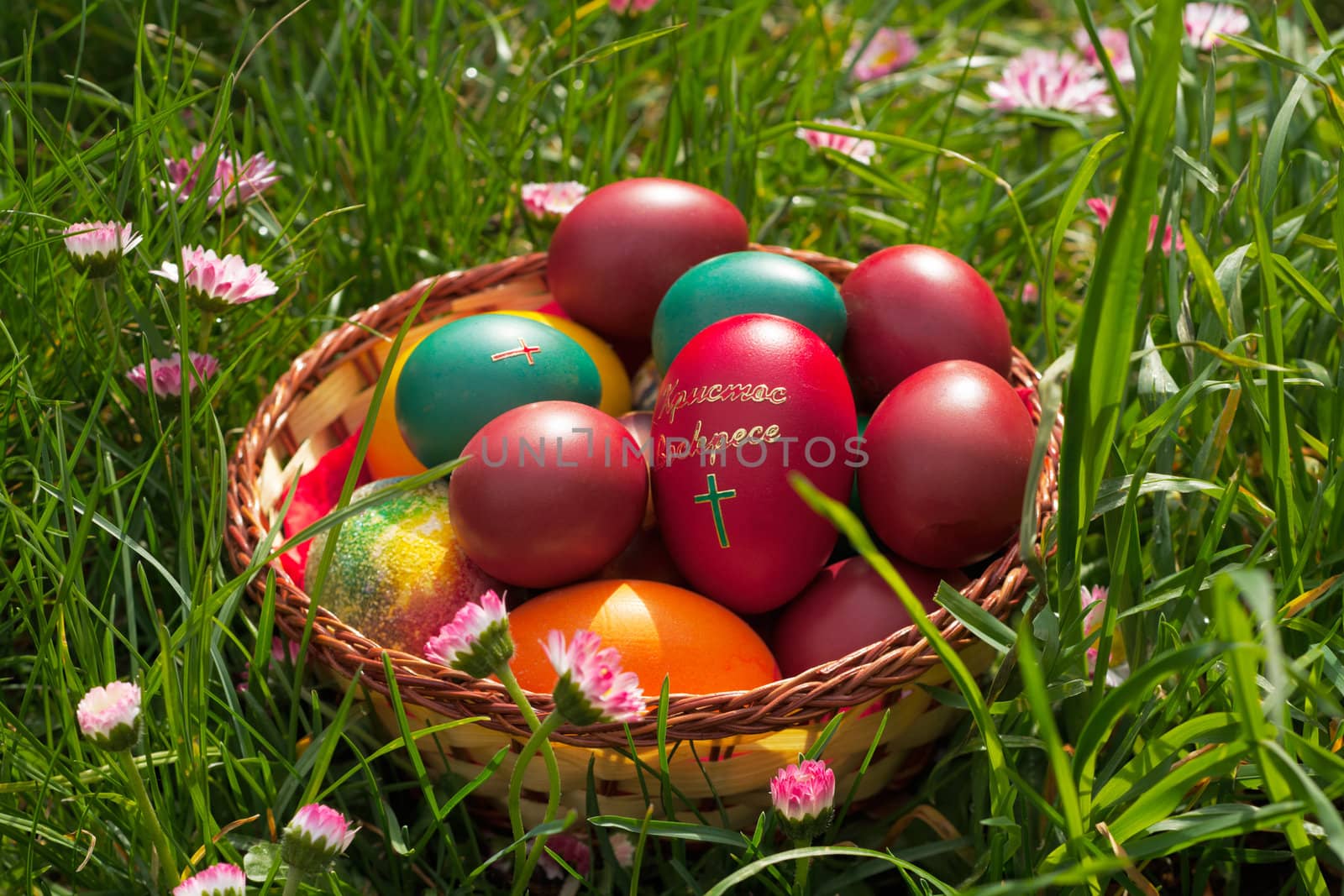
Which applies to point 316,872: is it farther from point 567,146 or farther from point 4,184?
point 567,146

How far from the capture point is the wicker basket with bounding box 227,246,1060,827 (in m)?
0.98

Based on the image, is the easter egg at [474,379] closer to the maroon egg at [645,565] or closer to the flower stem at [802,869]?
the maroon egg at [645,565]

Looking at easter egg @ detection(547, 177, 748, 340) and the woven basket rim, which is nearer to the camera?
the woven basket rim

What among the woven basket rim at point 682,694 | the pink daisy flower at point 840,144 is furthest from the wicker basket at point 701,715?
the pink daisy flower at point 840,144

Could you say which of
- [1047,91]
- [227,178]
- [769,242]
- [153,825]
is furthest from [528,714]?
[1047,91]

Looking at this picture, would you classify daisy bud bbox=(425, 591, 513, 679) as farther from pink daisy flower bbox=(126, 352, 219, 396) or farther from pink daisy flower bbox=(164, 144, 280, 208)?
pink daisy flower bbox=(164, 144, 280, 208)

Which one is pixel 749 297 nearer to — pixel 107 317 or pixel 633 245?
pixel 633 245

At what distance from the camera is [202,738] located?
913mm

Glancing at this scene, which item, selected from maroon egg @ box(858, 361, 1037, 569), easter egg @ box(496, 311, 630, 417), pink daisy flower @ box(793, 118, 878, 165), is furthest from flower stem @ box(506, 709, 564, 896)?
pink daisy flower @ box(793, 118, 878, 165)

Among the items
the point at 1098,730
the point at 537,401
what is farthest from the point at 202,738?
the point at 1098,730

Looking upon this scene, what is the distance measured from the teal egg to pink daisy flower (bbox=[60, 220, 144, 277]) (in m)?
0.64

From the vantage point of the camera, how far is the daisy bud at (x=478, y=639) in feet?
2.48

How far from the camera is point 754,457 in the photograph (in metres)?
1.17

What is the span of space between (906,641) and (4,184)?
1.30 metres
